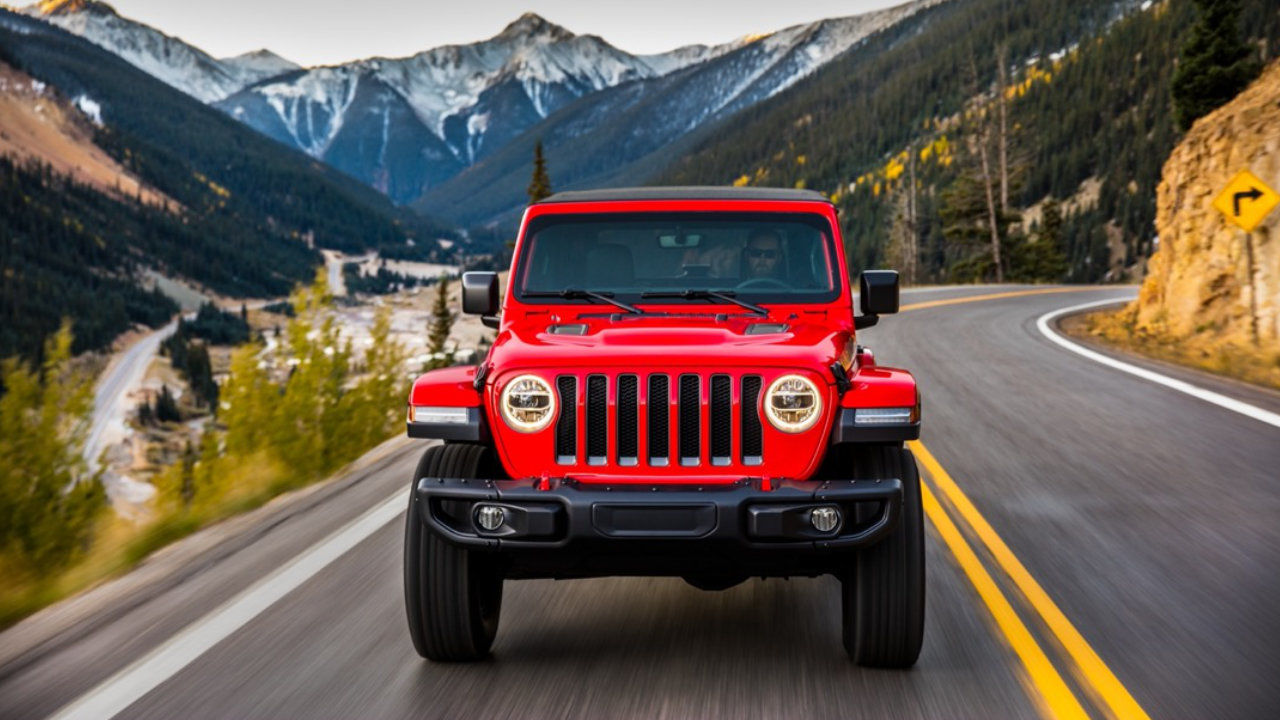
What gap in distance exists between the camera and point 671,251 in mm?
5352

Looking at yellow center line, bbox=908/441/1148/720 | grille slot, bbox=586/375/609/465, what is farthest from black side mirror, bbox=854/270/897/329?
grille slot, bbox=586/375/609/465

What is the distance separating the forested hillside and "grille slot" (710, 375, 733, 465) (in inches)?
2104

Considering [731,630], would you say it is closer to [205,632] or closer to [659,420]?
[659,420]

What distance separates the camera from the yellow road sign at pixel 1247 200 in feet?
48.3

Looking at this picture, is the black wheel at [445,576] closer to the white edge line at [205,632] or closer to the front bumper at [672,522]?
the front bumper at [672,522]

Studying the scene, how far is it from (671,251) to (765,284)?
492 mm

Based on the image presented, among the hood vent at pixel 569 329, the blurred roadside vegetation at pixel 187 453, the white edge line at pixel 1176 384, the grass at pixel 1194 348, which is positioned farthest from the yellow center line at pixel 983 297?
the hood vent at pixel 569 329

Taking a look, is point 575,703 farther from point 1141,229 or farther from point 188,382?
point 188,382

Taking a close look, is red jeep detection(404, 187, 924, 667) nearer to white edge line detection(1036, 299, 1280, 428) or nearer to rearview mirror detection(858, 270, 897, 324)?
rearview mirror detection(858, 270, 897, 324)

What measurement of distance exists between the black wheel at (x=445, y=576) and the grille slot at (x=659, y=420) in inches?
26.6

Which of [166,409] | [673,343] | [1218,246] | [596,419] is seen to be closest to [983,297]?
[1218,246]

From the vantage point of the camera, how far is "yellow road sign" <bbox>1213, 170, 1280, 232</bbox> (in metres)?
14.7

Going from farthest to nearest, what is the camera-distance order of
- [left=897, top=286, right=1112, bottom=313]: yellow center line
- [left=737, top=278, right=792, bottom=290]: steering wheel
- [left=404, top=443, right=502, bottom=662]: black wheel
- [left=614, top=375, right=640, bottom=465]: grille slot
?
1. [left=897, top=286, right=1112, bottom=313]: yellow center line
2. [left=737, top=278, right=792, bottom=290]: steering wheel
3. [left=404, top=443, right=502, bottom=662]: black wheel
4. [left=614, top=375, right=640, bottom=465]: grille slot

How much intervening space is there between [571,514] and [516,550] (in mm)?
253
